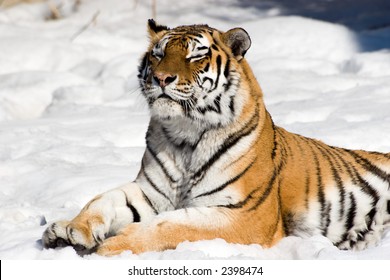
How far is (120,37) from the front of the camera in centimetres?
716

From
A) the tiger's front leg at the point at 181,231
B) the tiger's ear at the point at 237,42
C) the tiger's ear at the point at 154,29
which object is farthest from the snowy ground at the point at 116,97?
the tiger's ear at the point at 237,42

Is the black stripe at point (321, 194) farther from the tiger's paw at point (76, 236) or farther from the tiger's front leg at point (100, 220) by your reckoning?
the tiger's paw at point (76, 236)

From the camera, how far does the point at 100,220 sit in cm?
299

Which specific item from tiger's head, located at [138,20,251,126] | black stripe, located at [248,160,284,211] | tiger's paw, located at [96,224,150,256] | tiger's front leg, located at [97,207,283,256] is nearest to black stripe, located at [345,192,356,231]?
black stripe, located at [248,160,284,211]

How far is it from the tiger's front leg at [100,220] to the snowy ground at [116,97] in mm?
59

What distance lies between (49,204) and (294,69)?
2931 mm

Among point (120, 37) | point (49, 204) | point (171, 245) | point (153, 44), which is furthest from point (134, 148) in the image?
point (120, 37)

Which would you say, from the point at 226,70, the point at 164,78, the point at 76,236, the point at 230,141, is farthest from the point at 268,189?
the point at 76,236

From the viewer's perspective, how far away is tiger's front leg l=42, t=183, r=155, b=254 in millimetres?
2875

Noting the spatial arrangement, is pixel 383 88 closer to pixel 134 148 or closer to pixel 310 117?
pixel 310 117

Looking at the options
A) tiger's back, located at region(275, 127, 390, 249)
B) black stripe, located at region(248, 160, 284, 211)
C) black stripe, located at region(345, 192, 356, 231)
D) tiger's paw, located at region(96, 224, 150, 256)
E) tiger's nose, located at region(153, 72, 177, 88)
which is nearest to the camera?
tiger's paw, located at region(96, 224, 150, 256)

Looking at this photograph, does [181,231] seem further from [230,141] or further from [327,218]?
[327,218]

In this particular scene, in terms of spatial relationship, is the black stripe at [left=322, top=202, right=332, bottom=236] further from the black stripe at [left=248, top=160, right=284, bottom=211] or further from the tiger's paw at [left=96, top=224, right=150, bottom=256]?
the tiger's paw at [left=96, top=224, right=150, bottom=256]

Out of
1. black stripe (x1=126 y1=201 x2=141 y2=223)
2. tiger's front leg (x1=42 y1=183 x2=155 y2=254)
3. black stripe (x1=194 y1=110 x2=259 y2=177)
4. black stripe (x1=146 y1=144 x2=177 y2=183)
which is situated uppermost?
black stripe (x1=194 y1=110 x2=259 y2=177)
